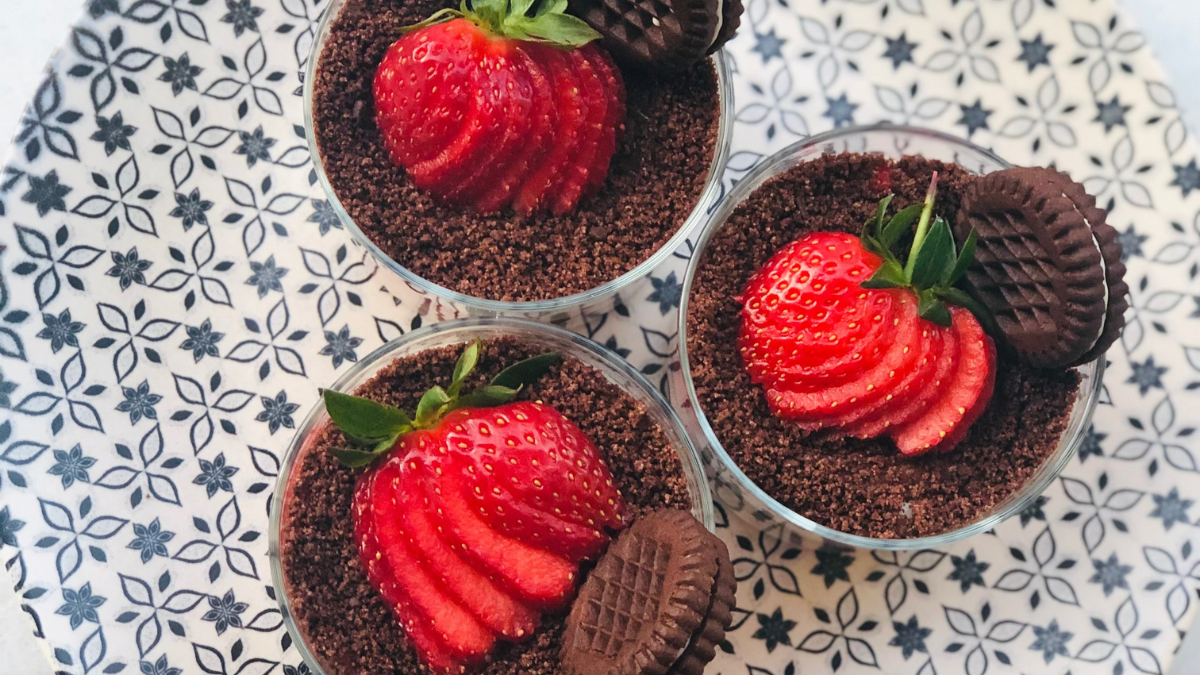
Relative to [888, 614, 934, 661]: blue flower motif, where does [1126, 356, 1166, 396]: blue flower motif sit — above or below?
above

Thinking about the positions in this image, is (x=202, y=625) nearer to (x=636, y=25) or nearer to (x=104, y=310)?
(x=104, y=310)

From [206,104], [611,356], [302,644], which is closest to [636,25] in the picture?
[611,356]

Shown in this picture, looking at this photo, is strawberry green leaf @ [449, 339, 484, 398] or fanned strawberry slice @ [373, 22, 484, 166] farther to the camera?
fanned strawberry slice @ [373, 22, 484, 166]

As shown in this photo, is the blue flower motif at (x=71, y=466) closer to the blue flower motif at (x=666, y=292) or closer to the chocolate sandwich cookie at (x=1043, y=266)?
the blue flower motif at (x=666, y=292)

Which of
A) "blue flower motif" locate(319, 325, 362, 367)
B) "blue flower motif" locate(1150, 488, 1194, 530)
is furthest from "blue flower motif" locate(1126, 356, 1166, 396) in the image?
"blue flower motif" locate(319, 325, 362, 367)

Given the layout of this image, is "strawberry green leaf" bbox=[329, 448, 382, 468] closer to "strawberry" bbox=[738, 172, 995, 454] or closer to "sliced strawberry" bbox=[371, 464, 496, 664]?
"sliced strawberry" bbox=[371, 464, 496, 664]

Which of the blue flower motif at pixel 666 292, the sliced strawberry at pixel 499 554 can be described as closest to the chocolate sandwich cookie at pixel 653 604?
the sliced strawberry at pixel 499 554

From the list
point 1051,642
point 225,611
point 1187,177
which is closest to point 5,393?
point 225,611
